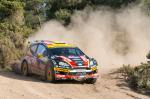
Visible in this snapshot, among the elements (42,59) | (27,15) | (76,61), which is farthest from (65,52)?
(27,15)

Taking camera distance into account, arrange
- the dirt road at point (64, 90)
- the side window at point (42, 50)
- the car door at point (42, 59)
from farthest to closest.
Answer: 1. the side window at point (42, 50)
2. the car door at point (42, 59)
3. the dirt road at point (64, 90)

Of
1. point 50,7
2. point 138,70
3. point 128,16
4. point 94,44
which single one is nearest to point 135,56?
point 94,44

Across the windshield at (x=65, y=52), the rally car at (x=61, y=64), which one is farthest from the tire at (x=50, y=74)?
the windshield at (x=65, y=52)

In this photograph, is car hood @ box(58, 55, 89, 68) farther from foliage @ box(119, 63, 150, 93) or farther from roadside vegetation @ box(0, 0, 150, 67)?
roadside vegetation @ box(0, 0, 150, 67)

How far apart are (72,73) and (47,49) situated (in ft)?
5.97

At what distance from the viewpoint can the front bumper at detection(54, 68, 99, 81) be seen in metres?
18.0

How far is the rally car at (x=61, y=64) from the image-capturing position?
1804 centimetres

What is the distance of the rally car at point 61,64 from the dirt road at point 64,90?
1.14 ft

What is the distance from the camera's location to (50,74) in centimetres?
1828

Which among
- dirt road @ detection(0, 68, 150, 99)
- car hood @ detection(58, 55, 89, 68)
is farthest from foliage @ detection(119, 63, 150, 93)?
car hood @ detection(58, 55, 89, 68)

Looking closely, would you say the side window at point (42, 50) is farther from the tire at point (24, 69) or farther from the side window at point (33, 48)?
the tire at point (24, 69)

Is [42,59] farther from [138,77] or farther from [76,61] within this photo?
[138,77]

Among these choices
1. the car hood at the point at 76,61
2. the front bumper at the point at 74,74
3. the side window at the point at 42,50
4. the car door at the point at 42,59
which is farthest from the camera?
the side window at the point at 42,50

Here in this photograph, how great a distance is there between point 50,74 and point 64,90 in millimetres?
2316
